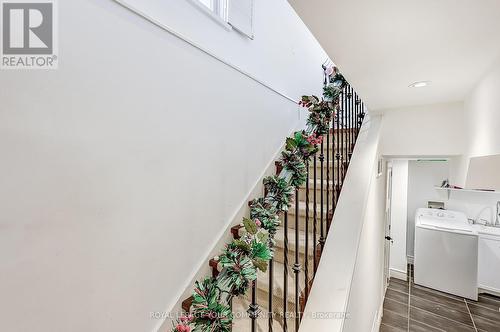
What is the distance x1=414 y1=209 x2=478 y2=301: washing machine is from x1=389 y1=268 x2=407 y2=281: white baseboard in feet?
0.88

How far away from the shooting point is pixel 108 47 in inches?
48.3

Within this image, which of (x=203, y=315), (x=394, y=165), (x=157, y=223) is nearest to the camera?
(x=203, y=315)

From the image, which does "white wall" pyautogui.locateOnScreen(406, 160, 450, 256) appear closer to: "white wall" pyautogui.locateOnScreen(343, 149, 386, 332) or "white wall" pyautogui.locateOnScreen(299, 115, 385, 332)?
"white wall" pyautogui.locateOnScreen(343, 149, 386, 332)

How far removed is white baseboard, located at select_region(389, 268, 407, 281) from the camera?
4550 mm

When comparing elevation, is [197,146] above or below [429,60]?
Answer: below

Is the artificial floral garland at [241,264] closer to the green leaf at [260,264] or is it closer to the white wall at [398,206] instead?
the green leaf at [260,264]

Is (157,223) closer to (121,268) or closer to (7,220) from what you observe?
(121,268)

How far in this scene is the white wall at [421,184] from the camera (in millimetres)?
4895

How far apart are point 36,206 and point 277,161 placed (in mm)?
1949

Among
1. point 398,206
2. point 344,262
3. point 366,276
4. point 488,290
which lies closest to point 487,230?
point 488,290

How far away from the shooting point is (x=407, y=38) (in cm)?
124

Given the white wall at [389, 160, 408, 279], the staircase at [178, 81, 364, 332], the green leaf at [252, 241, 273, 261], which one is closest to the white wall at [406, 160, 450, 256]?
the white wall at [389, 160, 408, 279]

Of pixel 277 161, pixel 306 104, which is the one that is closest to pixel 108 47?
pixel 306 104

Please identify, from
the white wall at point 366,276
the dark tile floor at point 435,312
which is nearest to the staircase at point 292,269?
the white wall at point 366,276
